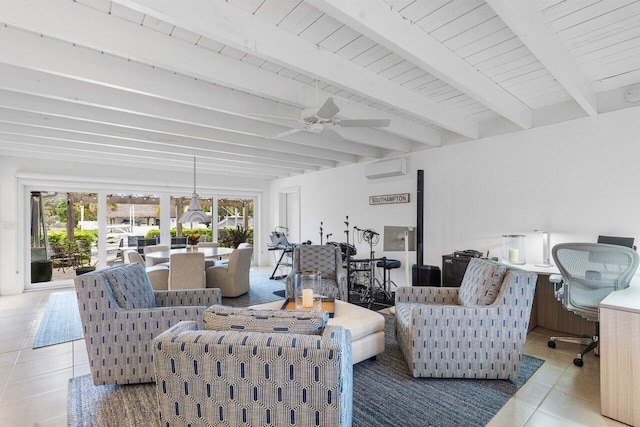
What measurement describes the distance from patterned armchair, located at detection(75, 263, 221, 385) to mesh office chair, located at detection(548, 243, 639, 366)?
10.4ft

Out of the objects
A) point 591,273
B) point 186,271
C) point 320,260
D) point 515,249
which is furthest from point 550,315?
point 186,271

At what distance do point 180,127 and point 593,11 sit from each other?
3.95 metres

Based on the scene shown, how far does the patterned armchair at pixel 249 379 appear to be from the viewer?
1221 mm

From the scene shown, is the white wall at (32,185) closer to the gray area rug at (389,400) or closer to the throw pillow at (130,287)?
the throw pillow at (130,287)

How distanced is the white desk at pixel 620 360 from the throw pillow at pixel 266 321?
192 centimetres

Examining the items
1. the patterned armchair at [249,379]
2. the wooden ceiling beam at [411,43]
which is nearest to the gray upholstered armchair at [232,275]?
the patterned armchair at [249,379]

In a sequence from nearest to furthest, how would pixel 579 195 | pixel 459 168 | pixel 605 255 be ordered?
pixel 605 255 < pixel 579 195 < pixel 459 168

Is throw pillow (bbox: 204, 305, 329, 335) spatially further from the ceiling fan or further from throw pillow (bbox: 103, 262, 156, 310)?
the ceiling fan

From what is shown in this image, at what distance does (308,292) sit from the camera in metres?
2.59

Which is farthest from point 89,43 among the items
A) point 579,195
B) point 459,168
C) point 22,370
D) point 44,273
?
point 44,273

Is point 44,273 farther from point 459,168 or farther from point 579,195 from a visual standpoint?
point 579,195

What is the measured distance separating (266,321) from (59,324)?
154 inches

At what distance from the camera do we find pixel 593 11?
6.46ft

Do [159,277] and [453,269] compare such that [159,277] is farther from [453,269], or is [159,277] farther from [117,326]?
[453,269]
